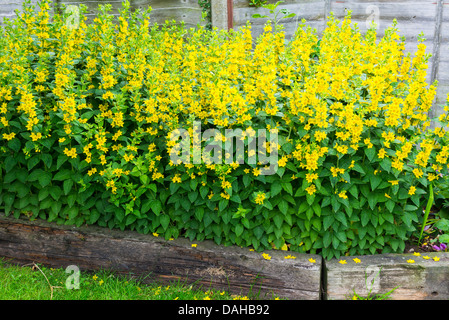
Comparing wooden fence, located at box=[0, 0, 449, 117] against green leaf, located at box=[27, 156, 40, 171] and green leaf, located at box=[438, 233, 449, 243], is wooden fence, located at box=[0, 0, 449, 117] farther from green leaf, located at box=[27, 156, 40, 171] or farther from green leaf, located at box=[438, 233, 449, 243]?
green leaf, located at box=[27, 156, 40, 171]

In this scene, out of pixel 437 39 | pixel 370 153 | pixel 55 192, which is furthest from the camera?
pixel 437 39

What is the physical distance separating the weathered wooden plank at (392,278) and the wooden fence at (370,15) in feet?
7.95

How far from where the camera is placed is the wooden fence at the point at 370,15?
470cm

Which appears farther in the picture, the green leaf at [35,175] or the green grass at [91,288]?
the green leaf at [35,175]

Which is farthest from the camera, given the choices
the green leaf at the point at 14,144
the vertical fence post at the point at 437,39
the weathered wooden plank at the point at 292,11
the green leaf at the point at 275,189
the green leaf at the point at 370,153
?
the weathered wooden plank at the point at 292,11

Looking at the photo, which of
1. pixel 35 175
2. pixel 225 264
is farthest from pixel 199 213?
pixel 35 175

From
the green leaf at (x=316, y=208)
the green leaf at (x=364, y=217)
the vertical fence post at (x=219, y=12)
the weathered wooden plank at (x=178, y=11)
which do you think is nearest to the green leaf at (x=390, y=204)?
the green leaf at (x=364, y=217)

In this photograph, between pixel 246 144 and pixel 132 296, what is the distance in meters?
1.22

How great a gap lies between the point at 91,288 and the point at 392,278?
1.93 meters

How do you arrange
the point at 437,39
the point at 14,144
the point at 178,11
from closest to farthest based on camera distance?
the point at 14,144 → the point at 437,39 → the point at 178,11

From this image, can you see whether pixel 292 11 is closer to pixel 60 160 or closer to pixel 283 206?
pixel 283 206

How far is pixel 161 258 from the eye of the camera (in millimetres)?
3004

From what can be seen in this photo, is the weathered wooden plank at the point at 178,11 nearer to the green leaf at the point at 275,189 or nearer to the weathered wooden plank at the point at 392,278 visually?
the green leaf at the point at 275,189
